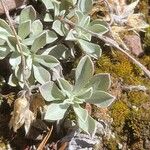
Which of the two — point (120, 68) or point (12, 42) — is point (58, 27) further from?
point (120, 68)

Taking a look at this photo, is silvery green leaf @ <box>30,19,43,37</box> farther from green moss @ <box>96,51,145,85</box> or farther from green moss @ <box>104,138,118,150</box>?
green moss @ <box>104,138,118,150</box>

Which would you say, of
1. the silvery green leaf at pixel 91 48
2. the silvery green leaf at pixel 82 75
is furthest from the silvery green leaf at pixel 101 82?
the silvery green leaf at pixel 91 48

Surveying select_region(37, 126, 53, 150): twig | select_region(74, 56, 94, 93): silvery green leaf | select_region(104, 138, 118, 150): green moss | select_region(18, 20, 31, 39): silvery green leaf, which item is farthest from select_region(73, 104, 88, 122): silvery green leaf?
select_region(18, 20, 31, 39): silvery green leaf

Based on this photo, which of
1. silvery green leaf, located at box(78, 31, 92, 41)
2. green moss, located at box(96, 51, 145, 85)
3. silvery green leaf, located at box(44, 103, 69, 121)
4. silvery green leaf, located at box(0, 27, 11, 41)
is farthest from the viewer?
green moss, located at box(96, 51, 145, 85)

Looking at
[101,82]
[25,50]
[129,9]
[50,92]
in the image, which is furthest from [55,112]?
[129,9]

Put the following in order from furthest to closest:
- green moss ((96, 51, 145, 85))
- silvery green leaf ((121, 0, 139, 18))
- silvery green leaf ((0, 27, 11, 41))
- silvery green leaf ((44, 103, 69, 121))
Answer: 1. silvery green leaf ((121, 0, 139, 18))
2. green moss ((96, 51, 145, 85))
3. silvery green leaf ((0, 27, 11, 41))
4. silvery green leaf ((44, 103, 69, 121))
